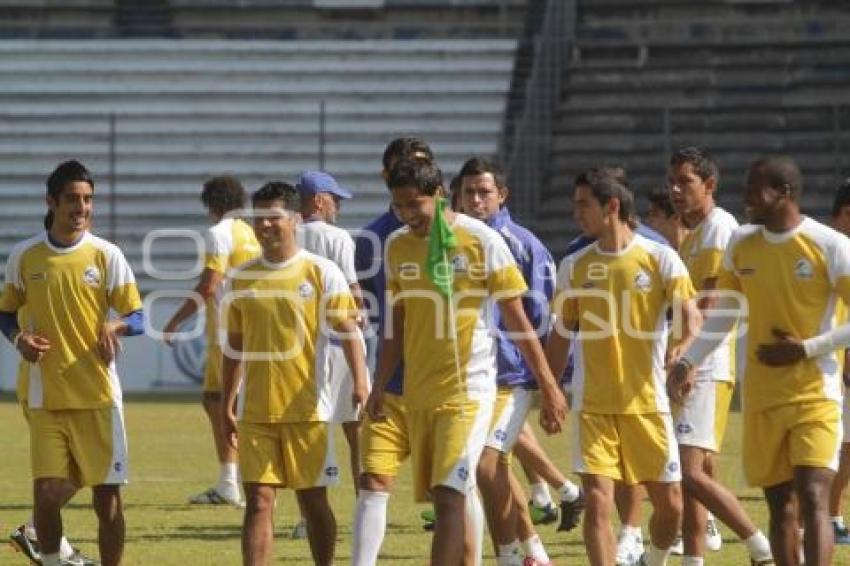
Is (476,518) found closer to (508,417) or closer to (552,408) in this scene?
(552,408)

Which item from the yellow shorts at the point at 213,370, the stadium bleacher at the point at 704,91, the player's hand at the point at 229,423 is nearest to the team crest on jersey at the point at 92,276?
the player's hand at the point at 229,423

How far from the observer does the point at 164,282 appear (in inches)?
1300

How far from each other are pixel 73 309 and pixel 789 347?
3.52 metres

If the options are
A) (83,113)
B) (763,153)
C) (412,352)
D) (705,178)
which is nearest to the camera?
(412,352)

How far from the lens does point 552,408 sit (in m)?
10.6

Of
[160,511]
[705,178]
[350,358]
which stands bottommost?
[160,511]

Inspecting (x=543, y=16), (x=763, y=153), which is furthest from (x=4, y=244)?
(x=763, y=153)

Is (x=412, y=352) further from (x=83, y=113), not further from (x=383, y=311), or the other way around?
(x=83, y=113)

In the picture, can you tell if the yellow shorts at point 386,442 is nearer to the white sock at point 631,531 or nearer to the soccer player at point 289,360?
the soccer player at point 289,360

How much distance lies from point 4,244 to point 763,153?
1090cm

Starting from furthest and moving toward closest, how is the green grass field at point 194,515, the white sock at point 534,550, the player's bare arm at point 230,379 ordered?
the green grass field at point 194,515 < the white sock at point 534,550 < the player's bare arm at point 230,379

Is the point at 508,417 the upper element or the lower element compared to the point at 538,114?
lower

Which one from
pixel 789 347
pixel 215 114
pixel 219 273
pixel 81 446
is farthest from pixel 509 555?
pixel 215 114

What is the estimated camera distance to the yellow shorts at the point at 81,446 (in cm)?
1134
